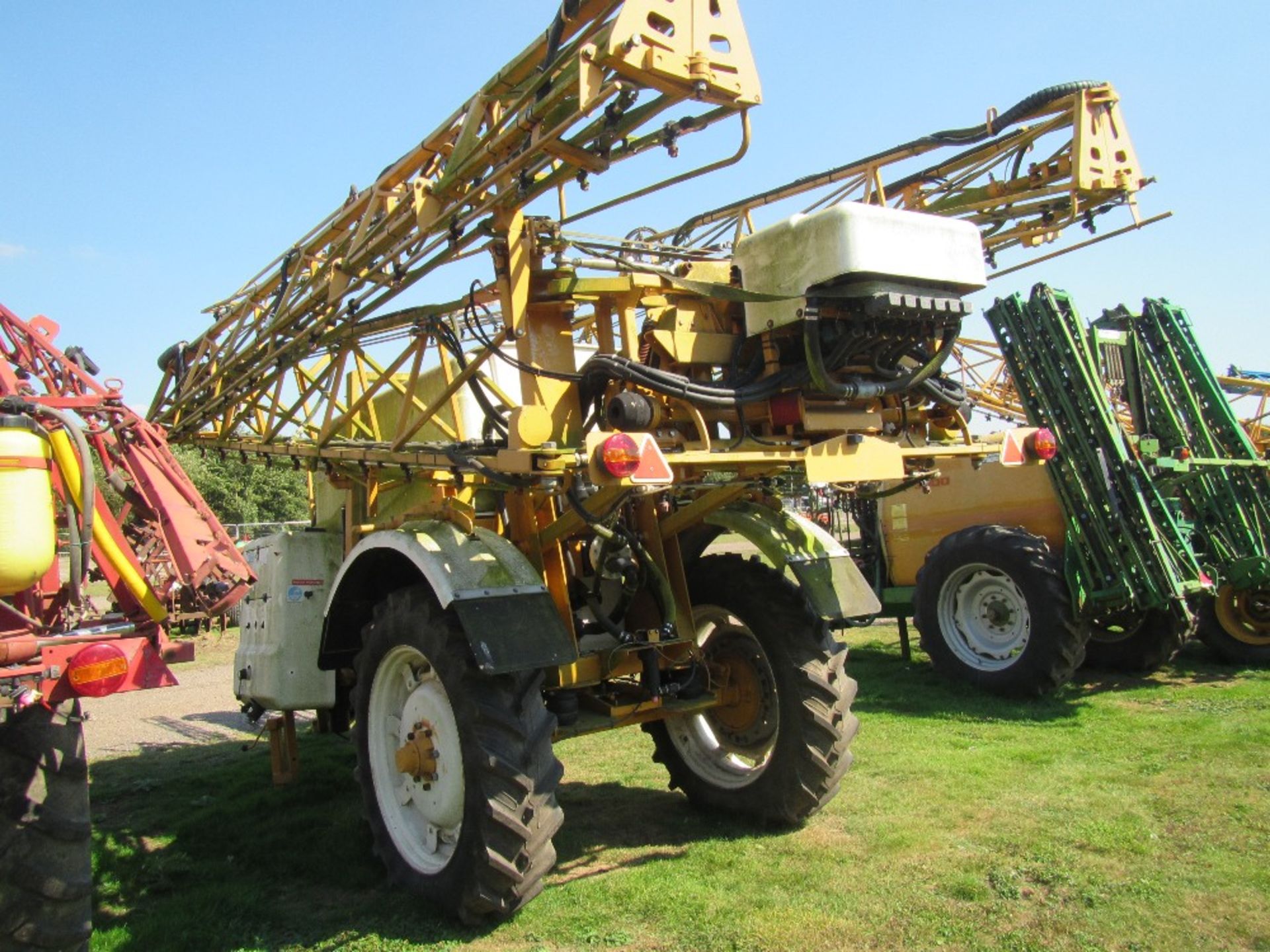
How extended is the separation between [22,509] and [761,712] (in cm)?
350

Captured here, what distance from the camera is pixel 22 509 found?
279cm

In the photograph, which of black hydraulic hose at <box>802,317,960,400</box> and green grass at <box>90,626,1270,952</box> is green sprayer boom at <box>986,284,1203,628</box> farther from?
black hydraulic hose at <box>802,317,960,400</box>

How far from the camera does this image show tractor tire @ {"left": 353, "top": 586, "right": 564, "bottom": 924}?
3.71m

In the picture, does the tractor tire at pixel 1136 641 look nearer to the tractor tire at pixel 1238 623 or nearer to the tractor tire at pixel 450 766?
the tractor tire at pixel 1238 623

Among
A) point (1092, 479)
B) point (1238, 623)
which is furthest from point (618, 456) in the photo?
point (1238, 623)

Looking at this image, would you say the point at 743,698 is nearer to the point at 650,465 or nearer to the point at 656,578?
the point at 656,578

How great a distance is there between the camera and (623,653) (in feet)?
15.3

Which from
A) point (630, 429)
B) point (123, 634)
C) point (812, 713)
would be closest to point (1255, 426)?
point (812, 713)

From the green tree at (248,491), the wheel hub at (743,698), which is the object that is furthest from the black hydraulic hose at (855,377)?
the green tree at (248,491)

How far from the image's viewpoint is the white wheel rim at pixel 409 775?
4109 mm

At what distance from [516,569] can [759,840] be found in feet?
6.09

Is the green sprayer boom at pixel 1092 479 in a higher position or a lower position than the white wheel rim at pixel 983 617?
higher

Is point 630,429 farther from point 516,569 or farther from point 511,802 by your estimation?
point 511,802

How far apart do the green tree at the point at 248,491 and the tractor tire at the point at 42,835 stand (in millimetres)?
29926
